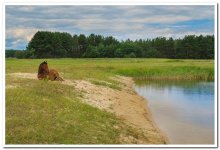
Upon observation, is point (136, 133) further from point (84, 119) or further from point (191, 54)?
point (191, 54)

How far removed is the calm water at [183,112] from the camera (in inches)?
573

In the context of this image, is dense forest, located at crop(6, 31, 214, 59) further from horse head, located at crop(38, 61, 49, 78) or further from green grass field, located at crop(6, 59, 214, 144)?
green grass field, located at crop(6, 59, 214, 144)

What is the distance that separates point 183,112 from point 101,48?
47.4m

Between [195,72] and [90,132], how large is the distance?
27445 mm

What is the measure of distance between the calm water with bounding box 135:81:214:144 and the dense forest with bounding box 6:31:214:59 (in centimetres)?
1014

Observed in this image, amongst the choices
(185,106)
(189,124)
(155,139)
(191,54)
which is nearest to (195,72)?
(191,54)

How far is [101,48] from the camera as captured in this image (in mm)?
66062

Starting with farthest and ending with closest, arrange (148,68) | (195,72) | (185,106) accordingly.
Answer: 1. (148,68)
2. (195,72)
3. (185,106)

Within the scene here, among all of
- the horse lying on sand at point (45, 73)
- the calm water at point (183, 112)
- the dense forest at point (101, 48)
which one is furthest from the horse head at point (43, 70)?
the dense forest at point (101, 48)

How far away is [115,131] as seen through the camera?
40.6 feet

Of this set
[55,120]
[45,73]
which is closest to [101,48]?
[45,73]

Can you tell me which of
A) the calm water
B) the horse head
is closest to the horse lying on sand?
the horse head

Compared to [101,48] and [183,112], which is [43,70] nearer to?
[183,112]
